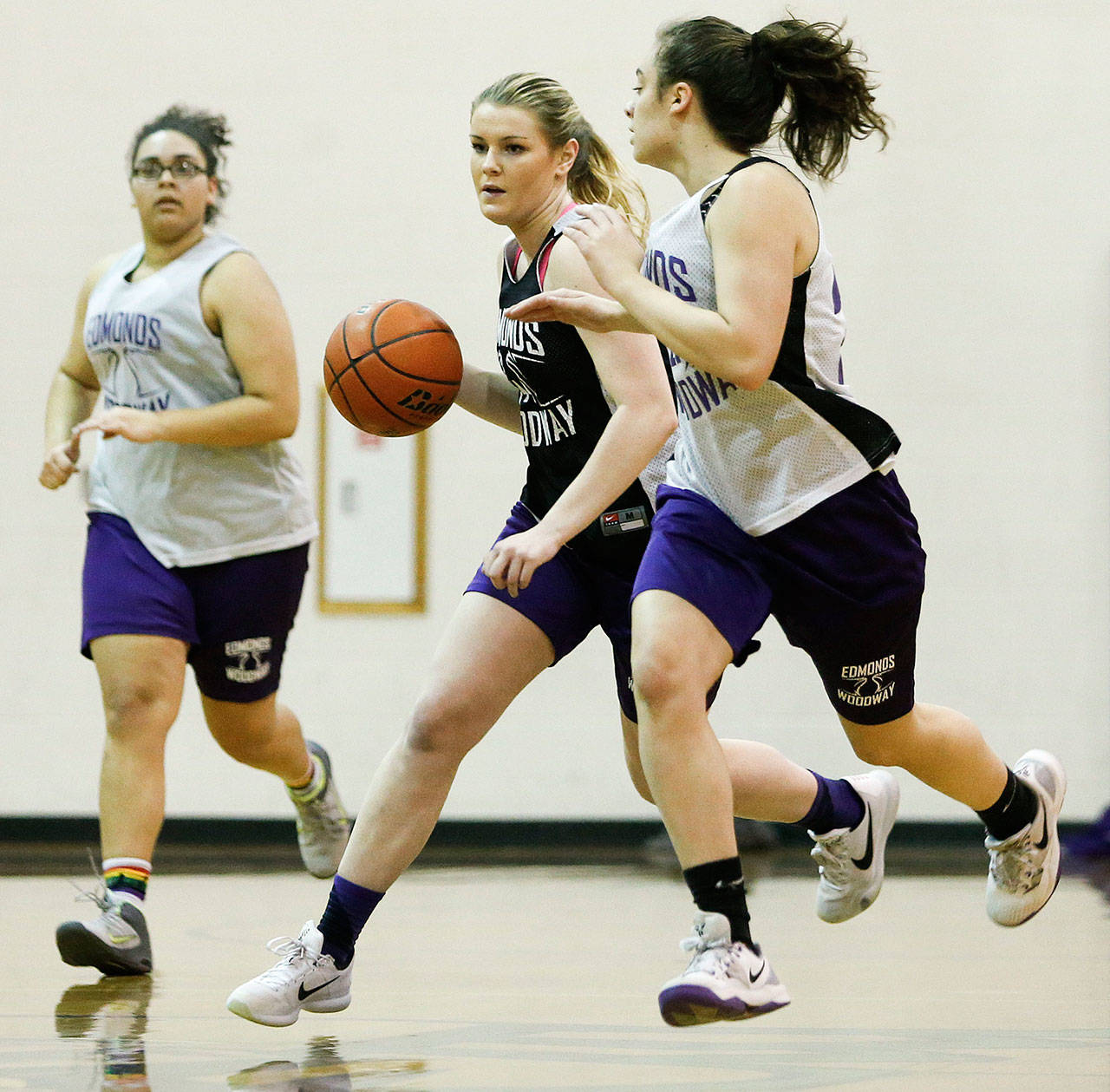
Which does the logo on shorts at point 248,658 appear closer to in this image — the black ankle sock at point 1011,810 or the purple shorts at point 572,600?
the purple shorts at point 572,600

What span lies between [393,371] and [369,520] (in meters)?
3.22

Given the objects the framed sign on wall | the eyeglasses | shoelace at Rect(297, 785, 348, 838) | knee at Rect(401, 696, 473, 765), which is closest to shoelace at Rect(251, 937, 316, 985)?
knee at Rect(401, 696, 473, 765)

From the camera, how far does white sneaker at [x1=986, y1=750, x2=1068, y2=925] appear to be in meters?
2.85

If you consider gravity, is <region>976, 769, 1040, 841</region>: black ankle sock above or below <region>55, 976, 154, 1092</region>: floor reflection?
above

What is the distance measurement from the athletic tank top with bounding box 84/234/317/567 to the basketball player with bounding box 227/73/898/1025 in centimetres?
86

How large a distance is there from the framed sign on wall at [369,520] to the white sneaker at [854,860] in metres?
3.12

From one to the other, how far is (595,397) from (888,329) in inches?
136

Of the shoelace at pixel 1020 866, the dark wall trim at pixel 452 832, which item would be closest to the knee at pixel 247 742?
the shoelace at pixel 1020 866

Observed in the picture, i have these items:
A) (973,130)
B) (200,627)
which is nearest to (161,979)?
(200,627)

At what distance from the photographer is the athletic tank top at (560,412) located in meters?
2.59

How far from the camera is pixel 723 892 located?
223 centimetres

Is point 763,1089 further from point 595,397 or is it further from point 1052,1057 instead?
point 595,397

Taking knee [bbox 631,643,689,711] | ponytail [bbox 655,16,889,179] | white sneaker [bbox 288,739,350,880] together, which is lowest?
white sneaker [bbox 288,739,350,880]

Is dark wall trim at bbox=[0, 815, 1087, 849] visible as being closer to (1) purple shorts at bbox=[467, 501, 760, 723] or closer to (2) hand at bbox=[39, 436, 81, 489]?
(2) hand at bbox=[39, 436, 81, 489]
